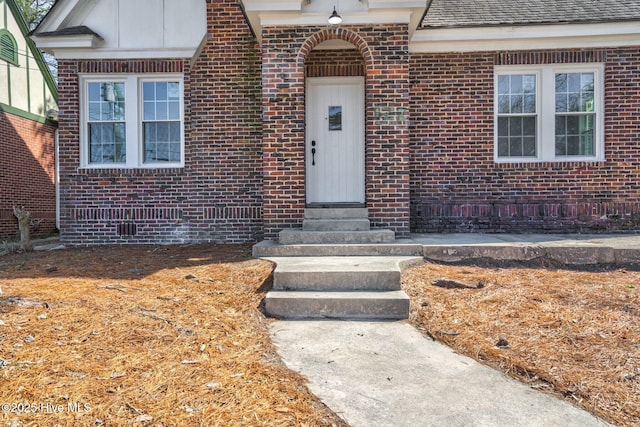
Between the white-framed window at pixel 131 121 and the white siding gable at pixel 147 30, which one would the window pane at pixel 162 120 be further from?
the white siding gable at pixel 147 30

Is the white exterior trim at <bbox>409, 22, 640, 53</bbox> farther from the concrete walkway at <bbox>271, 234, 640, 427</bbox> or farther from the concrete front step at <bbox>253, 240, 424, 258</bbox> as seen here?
the concrete walkway at <bbox>271, 234, 640, 427</bbox>

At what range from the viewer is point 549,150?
→ 7.57m

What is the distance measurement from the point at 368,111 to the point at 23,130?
1052 centimetres

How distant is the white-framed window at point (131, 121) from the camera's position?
7.73 m

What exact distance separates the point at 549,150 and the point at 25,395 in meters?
8.32

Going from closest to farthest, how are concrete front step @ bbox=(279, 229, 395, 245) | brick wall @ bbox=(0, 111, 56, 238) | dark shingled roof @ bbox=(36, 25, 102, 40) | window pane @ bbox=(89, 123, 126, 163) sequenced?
concrete front step @ bbox=(279, 229, 395, 245)
dark shingled roof @ bbox=(36, 25, 102, 40)
window pane @ bbox=(89, 123, 126, 163)
brick wall @ bbox=(0, 111, 56, 238)

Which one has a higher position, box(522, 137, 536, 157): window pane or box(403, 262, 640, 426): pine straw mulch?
box(522, 137, 536, 157): window pane

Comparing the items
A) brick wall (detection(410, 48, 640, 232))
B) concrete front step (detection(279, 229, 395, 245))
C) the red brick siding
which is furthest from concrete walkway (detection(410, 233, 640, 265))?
the red brick siding

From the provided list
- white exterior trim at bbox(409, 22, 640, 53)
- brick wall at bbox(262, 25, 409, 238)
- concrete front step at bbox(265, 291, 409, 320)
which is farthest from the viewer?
white exterior trim at bbox(409, 22, 640, 53)

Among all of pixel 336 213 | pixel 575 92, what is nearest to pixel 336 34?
pixel 336 213

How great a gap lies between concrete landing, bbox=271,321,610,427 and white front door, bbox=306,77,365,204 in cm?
423

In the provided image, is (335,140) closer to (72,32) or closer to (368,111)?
(368,111)

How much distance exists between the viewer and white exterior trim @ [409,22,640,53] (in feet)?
23.5

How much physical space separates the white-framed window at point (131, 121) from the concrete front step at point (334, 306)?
482 cm
